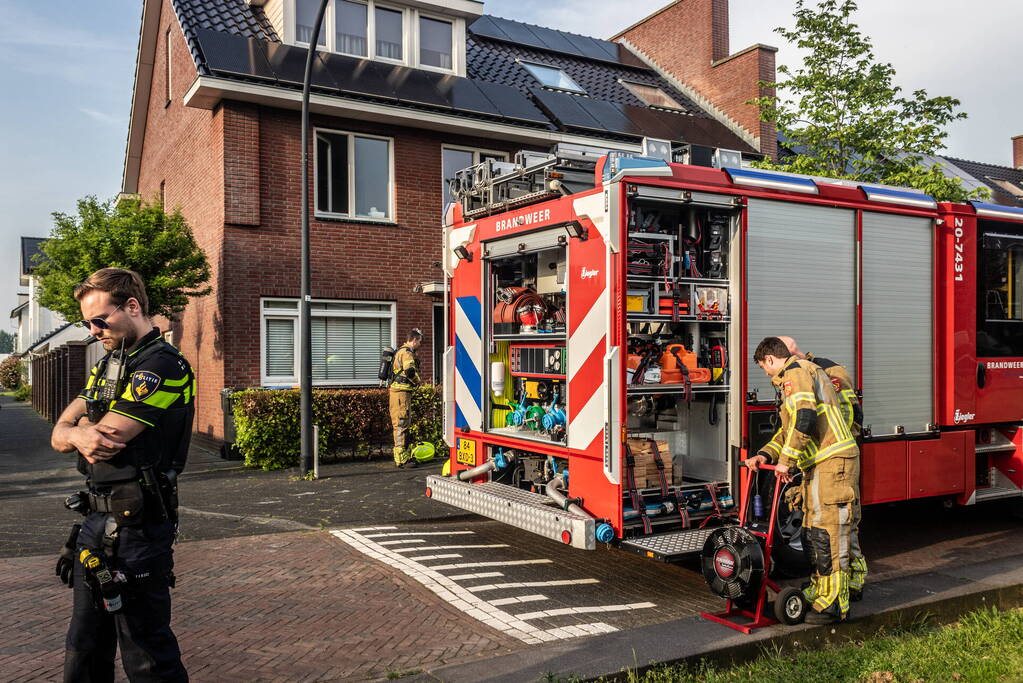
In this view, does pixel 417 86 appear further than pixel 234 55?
Yes

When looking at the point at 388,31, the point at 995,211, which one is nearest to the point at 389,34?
the point at 388,31

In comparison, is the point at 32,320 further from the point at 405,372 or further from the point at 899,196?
the point at 899,196

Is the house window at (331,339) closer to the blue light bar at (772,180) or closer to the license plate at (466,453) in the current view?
the license plate at (466,453)

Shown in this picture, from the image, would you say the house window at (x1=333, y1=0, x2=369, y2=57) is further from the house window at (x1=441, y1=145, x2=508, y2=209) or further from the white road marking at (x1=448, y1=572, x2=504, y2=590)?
the white road marking at (x1=448, y1=572, x2=504, y2=590)

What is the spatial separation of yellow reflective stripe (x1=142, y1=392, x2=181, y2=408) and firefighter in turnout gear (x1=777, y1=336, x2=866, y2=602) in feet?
12.7

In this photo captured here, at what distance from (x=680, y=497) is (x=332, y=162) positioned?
33.8 feet

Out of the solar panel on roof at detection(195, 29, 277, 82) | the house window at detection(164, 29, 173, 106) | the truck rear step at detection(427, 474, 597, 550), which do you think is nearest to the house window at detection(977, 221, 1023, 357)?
the truck rear step at detection(427, 474, 597, 550)

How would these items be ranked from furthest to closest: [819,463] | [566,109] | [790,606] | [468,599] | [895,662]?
1. [566,109]
2. [468,599]
3. [819,463]
4. [790,606]
5. [895,662]

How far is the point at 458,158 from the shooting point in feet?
51.5

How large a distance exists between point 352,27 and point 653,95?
9084 mm

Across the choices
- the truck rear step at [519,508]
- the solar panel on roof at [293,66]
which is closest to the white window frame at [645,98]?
the solar panel on roof at [293,66]

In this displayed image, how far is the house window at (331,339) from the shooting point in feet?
46.1

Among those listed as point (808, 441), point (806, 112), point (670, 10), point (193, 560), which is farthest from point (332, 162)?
point (670, 10)

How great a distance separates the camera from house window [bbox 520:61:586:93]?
61.2ft
